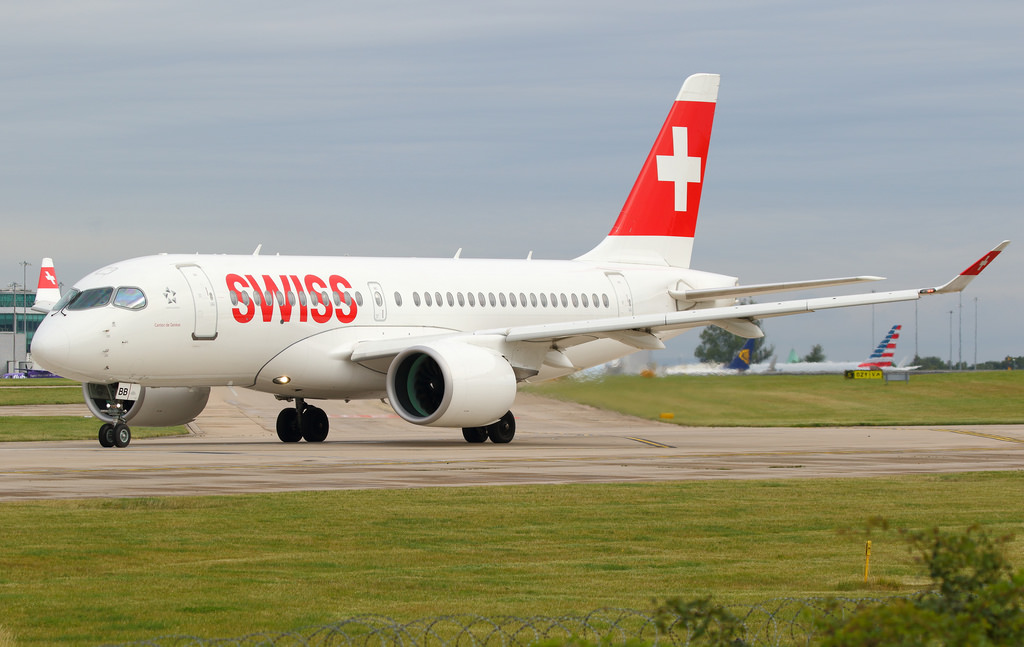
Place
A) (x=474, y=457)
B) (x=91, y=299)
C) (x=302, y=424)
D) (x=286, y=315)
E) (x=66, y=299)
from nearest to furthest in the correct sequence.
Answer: (x=474, y=457), (x=91, y=299), (x=66, y=299), (x=286, y=315), (x=302, y=424)

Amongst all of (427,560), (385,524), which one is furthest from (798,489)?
(427,560)

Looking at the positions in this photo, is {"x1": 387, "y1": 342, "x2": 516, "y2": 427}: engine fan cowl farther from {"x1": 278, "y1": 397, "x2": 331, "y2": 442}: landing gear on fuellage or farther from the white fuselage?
{"x1": 278, "y1": 397, "x2": 331, "y2": 442}: landing gear on fuellage

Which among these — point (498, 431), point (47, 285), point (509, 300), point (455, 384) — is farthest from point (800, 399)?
point (47, 285)

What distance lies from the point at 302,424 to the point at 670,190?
1294 cm

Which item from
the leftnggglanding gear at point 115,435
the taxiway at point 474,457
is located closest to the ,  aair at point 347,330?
the leftnggglanding gear at point 115,435

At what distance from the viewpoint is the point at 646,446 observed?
104 feet

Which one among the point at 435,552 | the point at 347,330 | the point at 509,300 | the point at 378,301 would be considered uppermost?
the point at 509,300

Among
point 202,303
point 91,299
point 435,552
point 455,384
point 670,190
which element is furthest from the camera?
point 670,190

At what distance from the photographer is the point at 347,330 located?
32156 millimetres

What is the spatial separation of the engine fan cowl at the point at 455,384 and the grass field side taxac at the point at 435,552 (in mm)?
9072

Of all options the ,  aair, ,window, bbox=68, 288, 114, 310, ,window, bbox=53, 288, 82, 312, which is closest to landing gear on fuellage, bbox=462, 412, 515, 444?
the ,  aair

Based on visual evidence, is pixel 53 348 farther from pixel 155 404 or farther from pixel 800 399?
pixel 800 399

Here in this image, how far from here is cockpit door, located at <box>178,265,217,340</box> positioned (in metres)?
29.7

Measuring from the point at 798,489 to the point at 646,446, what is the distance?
432 inches
